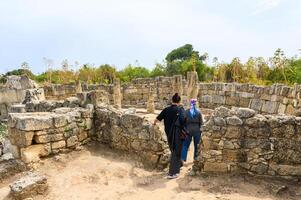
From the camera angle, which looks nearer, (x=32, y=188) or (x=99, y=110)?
(x=32, y=188)

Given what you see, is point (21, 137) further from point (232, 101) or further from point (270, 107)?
point (232, 101)

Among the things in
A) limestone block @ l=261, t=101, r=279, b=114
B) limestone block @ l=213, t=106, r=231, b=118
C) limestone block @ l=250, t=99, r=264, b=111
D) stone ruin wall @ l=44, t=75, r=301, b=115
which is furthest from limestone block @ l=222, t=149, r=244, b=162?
limestone block @ l=250, t=99, r=264, b=111

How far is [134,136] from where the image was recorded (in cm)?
775

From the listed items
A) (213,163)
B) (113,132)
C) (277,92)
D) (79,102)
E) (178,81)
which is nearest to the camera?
(213,163)

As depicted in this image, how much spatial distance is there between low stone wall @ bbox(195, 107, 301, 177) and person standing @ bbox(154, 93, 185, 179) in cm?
47

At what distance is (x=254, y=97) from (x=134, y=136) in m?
Result: 9.94

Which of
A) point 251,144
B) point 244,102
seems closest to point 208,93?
point 244,102

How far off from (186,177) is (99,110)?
3287 mm

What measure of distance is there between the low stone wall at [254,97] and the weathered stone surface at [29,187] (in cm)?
899

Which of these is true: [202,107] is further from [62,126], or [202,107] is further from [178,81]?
[62,126]

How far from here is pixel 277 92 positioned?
14117 mm

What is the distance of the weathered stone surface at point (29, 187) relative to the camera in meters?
5.95

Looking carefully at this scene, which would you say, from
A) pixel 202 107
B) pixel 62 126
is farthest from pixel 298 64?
pixel 62 126

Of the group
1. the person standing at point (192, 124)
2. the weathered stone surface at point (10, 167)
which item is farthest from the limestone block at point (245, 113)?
the weathered stone surface at point (10, 167)
